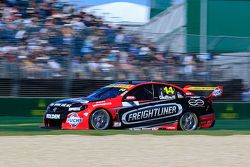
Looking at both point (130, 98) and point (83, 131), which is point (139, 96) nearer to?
point (130, 98)

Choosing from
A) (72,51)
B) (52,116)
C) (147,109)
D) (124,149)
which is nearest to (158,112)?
(147,109)

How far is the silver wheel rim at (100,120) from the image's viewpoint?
14.0 metres

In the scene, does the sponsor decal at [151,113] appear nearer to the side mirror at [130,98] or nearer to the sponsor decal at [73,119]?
the side mirror at [130,98]

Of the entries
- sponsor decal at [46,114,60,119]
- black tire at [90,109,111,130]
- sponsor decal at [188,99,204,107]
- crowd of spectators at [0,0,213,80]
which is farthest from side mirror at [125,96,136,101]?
crowd of spectators at [0,0,213,80]

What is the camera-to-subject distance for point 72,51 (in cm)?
1803

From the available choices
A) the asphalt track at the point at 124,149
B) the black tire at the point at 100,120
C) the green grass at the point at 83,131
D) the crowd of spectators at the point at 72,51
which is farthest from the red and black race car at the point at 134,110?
the crowd of spectators at the point at 72,51

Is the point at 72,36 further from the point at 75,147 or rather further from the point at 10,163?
the point at 10,163

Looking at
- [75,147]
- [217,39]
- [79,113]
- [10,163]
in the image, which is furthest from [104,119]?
[217,39]

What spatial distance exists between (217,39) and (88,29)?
189 inches

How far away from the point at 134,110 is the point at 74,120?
1511 millimetres

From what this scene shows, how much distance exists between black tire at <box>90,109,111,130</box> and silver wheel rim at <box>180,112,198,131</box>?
6.50 feet

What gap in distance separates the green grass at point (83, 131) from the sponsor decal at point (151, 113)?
930 mm

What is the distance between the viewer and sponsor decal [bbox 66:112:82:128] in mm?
13891

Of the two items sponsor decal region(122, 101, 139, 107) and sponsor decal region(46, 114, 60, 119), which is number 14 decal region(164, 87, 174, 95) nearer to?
sponsor decal region(122, 101, 139, 107)
